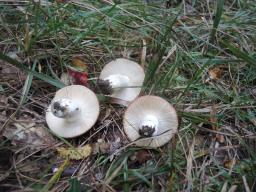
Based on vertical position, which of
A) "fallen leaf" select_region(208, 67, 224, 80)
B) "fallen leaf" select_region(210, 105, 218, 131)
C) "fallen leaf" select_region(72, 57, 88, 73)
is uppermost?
"fallen leaf" select_region(72, 57, 88, 73)

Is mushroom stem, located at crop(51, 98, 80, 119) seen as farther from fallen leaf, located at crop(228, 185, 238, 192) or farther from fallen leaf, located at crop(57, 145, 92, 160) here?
fallen leaf, located at crop(228, 185, 238, 192)

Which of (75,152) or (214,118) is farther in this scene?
(214,118)

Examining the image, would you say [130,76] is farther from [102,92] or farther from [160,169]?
[160,169]

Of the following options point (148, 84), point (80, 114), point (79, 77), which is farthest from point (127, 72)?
point (80, 114)

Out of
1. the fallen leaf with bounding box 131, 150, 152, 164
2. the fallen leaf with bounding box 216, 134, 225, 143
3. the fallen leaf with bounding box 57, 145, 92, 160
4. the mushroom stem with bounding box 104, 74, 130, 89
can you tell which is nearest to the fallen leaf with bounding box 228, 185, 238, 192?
the fallen leaf with bounding box 216, 134, 225, 143

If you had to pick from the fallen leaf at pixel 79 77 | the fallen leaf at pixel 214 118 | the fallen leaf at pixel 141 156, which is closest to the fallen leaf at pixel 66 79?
the fallen leaf at pixel 79 77

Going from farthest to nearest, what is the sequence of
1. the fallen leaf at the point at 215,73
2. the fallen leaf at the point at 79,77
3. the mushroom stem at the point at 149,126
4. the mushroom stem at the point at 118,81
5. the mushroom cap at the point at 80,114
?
the fallen leaf at the point at 215,73
the fallen leaf at the point at 79,77
the mushroom stem at the point at 118,81
the mushroom cap at the point at 80,114
the mushroom stem at the point at 149,126

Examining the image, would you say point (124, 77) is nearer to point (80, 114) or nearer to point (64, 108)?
point (80, 114)

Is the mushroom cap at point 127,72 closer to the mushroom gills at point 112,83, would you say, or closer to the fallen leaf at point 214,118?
the mushroom gills at point 112,83
